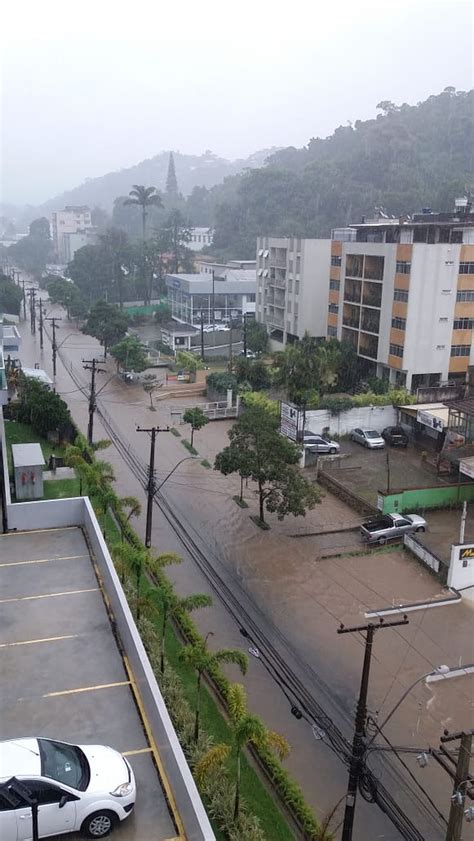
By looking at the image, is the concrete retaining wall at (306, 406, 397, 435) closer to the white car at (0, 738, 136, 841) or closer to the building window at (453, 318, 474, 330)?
the building window at (453, 318, 474, 330)

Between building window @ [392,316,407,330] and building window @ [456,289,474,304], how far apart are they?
2.44 metres

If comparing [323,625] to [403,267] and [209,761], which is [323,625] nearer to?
[209,761]

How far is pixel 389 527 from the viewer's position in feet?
65.5

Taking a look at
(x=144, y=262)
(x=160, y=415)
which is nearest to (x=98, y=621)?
(x=160, y=415)

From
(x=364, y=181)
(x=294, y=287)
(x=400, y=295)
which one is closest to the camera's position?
(x=400, y=295)

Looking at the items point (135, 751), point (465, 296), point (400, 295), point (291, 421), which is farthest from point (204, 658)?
point (465, 296)

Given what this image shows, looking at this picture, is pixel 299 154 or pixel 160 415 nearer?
pixel 160 415

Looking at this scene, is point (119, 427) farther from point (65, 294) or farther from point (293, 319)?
point (65, 294)

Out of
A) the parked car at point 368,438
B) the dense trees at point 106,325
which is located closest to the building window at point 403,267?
the parked car at point 368,438

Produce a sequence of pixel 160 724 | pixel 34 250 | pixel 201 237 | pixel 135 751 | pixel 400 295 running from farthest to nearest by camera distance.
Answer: pixel 34 250
pixel 201 237
pixel 400 295
pixel 135 751
pixel 160 724

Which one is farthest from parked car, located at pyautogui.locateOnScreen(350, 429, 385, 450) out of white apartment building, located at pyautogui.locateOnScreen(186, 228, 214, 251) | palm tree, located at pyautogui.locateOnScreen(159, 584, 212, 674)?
white apartment building, located at pyautogui.locateOnScreen(186, 228, 214, 251)

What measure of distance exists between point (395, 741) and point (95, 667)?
5382mm

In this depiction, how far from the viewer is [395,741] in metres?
12.1

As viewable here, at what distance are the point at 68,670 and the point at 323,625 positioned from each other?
6842 millimetres
